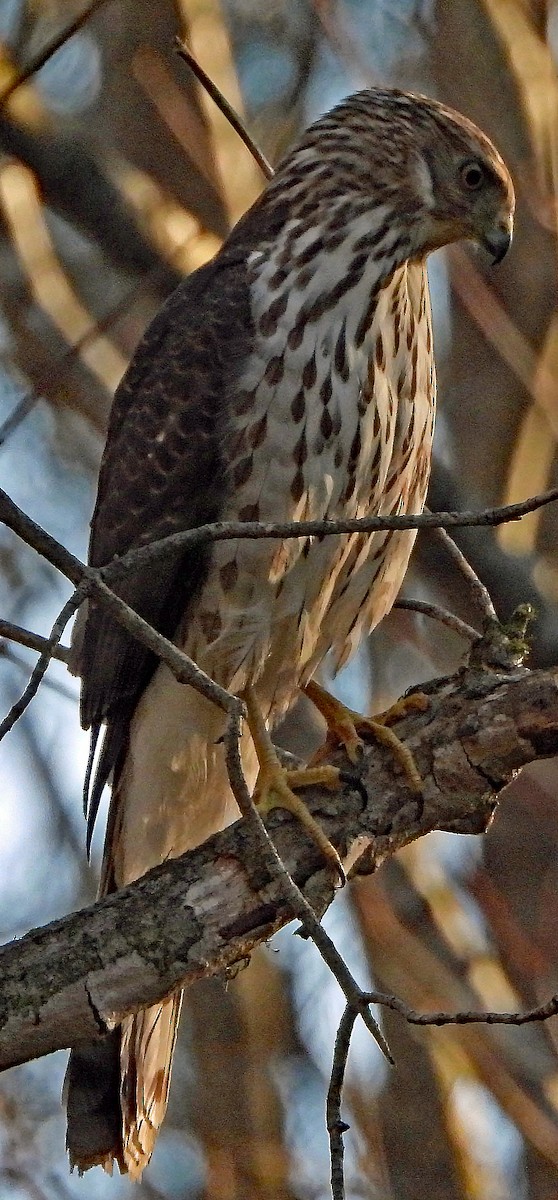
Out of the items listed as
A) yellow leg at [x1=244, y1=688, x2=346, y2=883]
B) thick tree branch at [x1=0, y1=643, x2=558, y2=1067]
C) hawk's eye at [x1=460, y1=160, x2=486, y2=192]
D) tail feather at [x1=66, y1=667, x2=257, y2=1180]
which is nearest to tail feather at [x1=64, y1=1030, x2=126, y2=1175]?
tail feather at [x1=66, y1=667, x2=257, y2=1180]

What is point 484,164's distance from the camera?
3.49 metres

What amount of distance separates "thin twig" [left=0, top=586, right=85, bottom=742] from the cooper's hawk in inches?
45.4

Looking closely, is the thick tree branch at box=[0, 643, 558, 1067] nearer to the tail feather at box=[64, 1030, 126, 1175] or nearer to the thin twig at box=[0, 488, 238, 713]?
the tail feather at box=[64, 1030, 126, 1175]

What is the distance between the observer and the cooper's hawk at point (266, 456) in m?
3.16

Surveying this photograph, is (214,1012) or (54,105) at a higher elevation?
(54,105)

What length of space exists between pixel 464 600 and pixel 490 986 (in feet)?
4.61

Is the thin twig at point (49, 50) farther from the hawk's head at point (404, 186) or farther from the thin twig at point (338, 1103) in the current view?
the thin twig at point (338, 1103)

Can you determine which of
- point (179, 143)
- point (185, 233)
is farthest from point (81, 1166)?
point (179, 143)

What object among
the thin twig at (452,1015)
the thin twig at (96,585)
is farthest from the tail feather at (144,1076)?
the thin twig at (96,585)

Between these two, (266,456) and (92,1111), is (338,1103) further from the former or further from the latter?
(266,456)

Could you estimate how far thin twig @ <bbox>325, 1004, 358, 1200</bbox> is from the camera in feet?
6.27

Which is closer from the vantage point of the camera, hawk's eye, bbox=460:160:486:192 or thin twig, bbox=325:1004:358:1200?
thin twig, bbox=325:1004:358:1200

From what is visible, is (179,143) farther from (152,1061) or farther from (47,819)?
(152,1061)

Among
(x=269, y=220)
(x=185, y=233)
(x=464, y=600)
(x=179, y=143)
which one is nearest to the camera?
(x=269, y=220)
